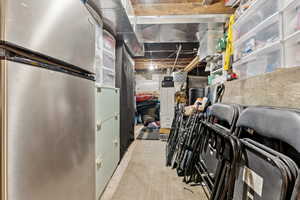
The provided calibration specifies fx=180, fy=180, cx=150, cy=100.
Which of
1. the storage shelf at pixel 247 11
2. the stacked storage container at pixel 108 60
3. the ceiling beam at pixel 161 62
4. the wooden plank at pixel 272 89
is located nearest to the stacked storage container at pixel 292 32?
the wooden plank at pixel 272 89

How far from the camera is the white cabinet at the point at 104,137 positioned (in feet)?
6.45

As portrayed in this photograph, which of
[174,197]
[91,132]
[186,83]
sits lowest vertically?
[174,197]

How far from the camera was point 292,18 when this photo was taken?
143 centimetres

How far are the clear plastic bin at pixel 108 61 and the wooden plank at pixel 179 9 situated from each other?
0.83 meters

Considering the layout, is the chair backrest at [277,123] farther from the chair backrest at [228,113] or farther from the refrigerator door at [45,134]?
the refrigerator door at [45,134]

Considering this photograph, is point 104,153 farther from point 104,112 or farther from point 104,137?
point 104,112

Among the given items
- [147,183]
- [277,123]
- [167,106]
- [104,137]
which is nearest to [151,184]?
[147,183]

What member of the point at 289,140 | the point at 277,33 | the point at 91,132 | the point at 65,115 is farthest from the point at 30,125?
the point at 277,33

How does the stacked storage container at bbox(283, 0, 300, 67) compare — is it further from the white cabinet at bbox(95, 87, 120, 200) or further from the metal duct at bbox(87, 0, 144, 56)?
the white cabinet at bbox(95, 87, 120, 200)

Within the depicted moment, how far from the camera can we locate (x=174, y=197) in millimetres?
2041

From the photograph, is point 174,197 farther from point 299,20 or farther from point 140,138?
point 140,138

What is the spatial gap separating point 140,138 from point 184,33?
2.92 metres

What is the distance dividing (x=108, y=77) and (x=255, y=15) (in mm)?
2138

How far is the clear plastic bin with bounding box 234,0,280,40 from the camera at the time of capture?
1.68 m
